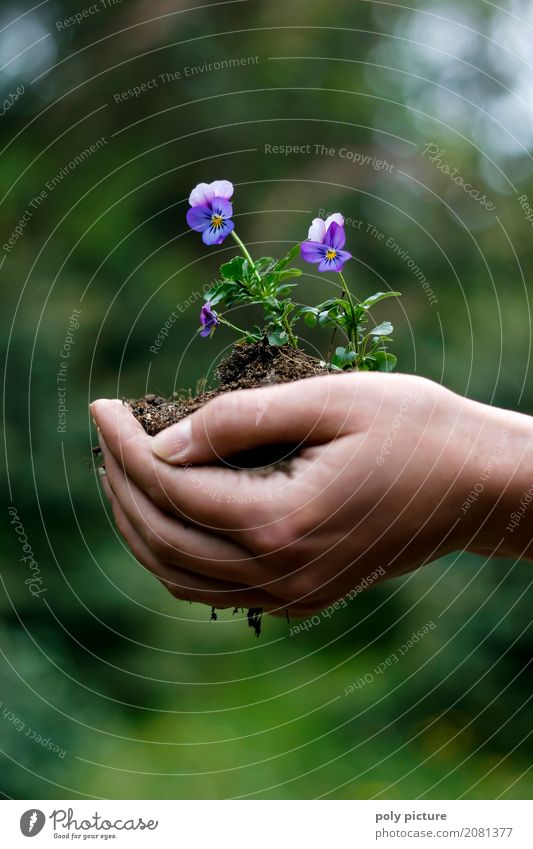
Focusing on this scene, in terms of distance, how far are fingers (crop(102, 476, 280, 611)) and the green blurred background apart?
5.74 feet

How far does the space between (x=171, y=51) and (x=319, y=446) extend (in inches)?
94.5

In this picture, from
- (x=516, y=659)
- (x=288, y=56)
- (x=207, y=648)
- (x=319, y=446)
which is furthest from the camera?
(x=207, y=648)

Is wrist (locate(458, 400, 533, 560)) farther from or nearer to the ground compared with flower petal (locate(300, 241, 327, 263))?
nearer to the ground

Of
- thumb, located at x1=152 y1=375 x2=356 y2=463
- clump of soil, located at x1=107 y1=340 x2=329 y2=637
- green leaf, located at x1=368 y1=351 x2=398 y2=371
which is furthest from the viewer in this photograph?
green leaf, located at x1=368 y1=351 x2=398 y2=371

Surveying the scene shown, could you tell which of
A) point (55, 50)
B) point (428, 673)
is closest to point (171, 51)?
point (55, 50)

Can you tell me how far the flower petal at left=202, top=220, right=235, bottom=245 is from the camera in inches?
45.9

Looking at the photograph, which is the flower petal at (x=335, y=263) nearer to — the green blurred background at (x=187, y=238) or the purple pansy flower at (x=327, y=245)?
the purple pansy flower at (x=327, y=245)

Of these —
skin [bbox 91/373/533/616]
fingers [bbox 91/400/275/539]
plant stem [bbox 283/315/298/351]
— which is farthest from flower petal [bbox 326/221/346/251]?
fingers [bbox 91/400/275/539]

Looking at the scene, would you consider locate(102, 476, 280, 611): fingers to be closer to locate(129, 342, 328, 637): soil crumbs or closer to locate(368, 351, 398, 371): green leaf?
locate(129, 342, 328, 637): soil crumbs

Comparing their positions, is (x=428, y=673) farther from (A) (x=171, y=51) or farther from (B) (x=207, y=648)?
(A) (x=171, y=51)

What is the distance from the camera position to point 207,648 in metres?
3.38

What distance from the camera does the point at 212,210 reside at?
1.18m

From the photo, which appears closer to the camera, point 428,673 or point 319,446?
point 319,446

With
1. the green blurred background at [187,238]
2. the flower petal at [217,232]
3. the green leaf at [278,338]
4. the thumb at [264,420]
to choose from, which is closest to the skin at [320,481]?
the thumb at [264,420]
